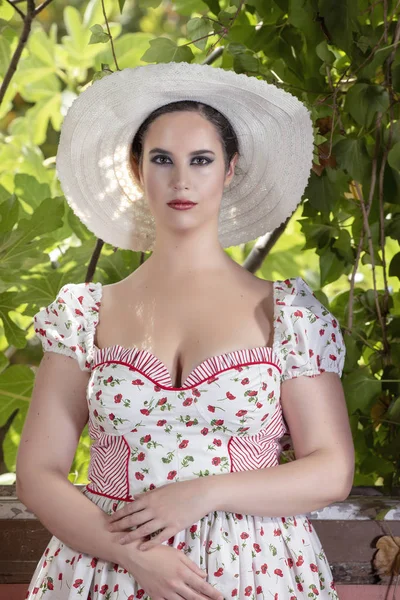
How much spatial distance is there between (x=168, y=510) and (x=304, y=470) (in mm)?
200

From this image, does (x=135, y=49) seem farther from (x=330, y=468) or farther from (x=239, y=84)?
(x=330, y=468)

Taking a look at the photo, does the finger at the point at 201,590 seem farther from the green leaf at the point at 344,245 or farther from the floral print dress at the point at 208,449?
the green leaf at the point at 344,245

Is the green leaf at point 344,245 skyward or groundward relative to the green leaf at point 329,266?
skyward

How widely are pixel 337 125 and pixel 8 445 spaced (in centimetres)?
97

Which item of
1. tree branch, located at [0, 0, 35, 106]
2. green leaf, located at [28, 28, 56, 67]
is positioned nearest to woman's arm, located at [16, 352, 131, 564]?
tree branch, located at [0, 0, 35, 106]

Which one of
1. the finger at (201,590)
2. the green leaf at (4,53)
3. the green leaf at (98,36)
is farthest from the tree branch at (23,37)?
the finger at (201,590)

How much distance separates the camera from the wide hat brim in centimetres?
129

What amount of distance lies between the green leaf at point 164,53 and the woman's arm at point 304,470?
634 mm

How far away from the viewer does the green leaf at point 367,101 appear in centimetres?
147

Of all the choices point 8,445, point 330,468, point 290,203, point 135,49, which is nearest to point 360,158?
point 290,203

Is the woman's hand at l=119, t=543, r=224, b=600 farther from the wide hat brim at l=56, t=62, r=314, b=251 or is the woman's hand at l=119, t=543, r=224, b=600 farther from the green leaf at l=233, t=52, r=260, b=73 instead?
the green leaf at l=233, t=52, r=260, b=73

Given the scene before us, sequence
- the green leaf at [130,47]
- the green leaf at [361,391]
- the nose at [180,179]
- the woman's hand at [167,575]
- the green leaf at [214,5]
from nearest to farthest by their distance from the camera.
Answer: the woman's hand at [167,575] → the nose at [180,179] → the green leaf at [361,391] → the green leaf at [214,5] → the green leaf at [130,47]

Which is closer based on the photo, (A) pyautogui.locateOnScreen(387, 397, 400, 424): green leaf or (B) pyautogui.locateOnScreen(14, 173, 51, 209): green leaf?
(A) pyautogui.locateOnScreen(387, 397, 400, 424): green leaf

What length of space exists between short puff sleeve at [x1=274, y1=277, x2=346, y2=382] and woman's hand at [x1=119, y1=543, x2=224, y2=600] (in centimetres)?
30
